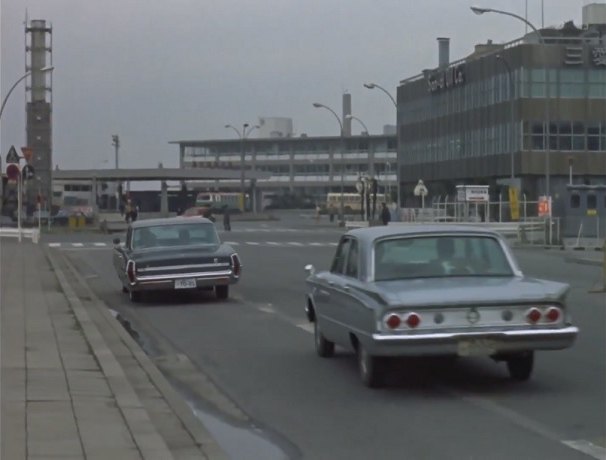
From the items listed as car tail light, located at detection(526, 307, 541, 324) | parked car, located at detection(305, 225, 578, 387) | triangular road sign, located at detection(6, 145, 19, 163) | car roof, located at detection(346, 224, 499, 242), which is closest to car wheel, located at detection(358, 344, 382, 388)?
parked car, located at detection(305, 225, 578, 387)

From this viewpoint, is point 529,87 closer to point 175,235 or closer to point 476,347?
point 175,235

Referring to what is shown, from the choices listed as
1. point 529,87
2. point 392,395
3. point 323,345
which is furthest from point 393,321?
point 529,87

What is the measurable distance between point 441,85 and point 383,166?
55788 mm

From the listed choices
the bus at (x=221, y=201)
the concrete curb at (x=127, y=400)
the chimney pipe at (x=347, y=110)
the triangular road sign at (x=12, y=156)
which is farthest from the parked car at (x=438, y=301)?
the chimney pipe at (x=347, y=110)

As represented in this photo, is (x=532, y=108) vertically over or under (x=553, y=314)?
over

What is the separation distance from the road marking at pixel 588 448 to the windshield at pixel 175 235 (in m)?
13.5

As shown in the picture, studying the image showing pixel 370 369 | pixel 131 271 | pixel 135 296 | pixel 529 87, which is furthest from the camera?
pixel 529 87

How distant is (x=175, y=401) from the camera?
33.6ft

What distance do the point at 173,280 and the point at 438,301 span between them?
1066 centimetres

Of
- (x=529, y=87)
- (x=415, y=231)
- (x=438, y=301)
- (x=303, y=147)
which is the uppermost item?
(x=303, y=147)

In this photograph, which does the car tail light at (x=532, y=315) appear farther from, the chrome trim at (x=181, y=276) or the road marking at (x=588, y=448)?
the chrome trim at (x=181, y=276)

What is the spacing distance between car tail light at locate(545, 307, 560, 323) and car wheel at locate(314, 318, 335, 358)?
3.41m

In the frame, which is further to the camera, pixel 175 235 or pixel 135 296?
pixel 175 235

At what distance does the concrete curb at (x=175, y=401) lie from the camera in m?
8.31
